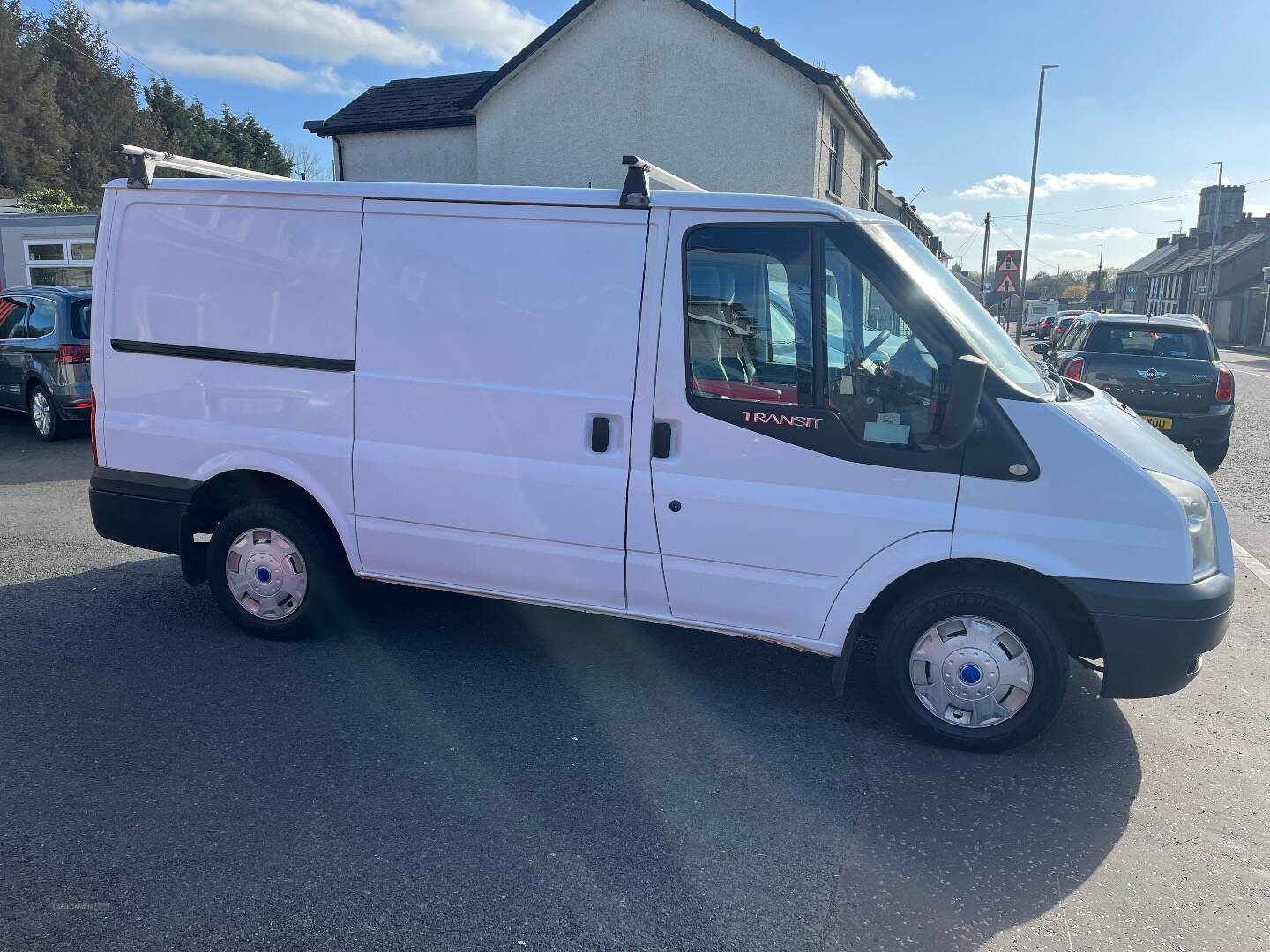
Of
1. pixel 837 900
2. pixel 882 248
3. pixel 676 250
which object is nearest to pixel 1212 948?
pixel 837 900

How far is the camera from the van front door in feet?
12.6

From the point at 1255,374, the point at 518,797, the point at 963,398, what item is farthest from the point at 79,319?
the point at 1255,374

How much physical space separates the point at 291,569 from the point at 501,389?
1.60m

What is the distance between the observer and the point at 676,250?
4066 mm

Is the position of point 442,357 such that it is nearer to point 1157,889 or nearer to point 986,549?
point 986,549

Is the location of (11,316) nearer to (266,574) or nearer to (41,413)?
(41,413)

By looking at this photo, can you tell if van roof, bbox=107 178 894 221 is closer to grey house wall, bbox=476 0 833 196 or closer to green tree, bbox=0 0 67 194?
grey house wall, bbox=476 0 833 196

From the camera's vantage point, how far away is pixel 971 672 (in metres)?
3.96

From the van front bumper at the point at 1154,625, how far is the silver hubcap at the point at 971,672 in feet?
1.06

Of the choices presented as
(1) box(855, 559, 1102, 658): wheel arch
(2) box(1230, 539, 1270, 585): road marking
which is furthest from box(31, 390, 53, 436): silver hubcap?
(2) box(1230, 539, 1270, 585): road marking

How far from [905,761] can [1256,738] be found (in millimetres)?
1640

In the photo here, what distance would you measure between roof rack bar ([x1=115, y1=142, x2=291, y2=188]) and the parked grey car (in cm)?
691

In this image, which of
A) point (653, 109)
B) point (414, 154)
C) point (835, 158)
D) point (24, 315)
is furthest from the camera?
point (414, 154)

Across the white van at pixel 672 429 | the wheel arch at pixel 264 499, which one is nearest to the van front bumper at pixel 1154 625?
the white van at pixel 672 429
